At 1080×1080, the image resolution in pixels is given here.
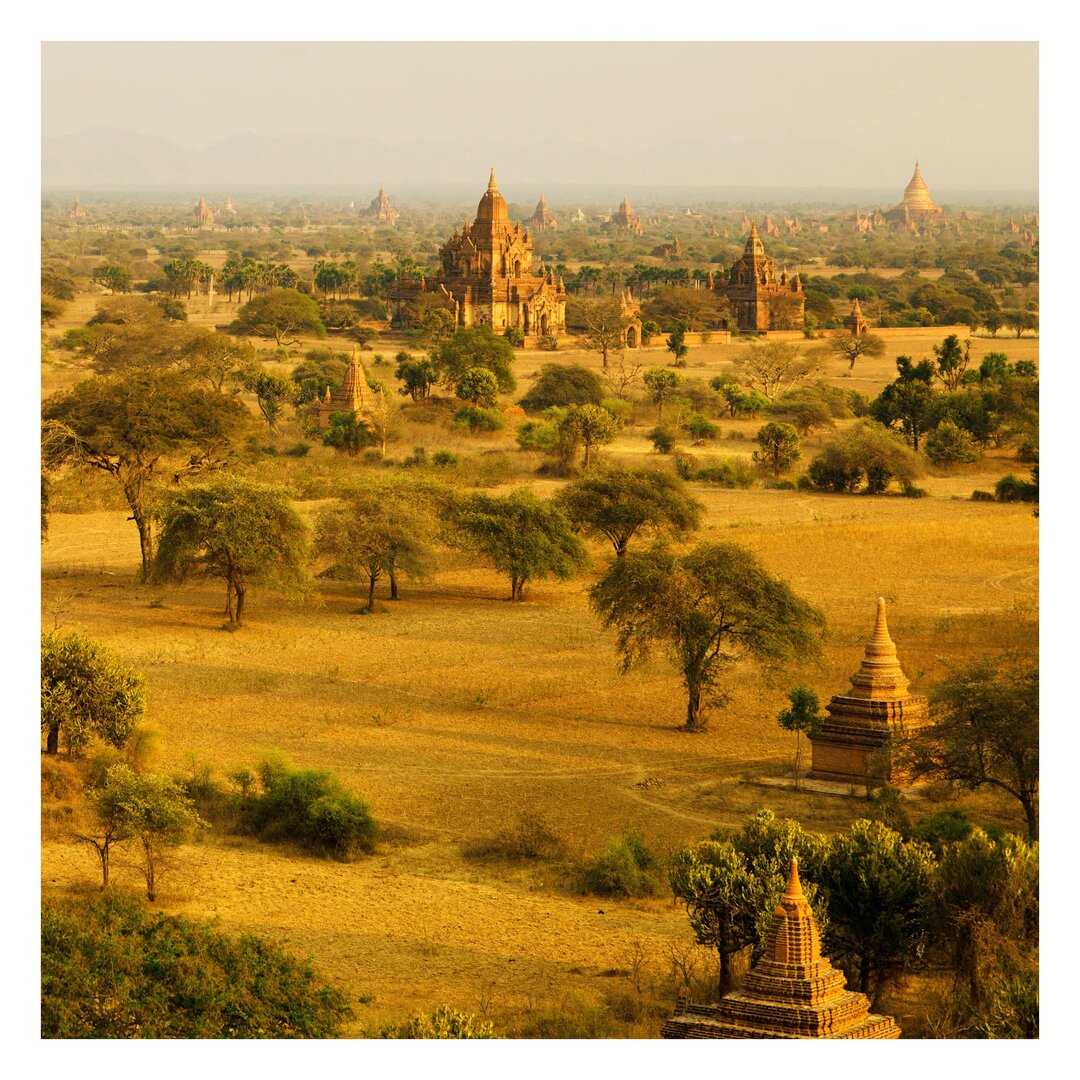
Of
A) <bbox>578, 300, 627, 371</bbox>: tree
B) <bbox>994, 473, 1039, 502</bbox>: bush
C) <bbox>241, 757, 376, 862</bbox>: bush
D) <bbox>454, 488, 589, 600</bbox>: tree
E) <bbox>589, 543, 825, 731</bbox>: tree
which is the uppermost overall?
<bbox>578, 300, 627, 371</bbox>: tree

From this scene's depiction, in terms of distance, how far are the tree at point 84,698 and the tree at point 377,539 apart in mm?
8677

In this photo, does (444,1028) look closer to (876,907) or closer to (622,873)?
(876,907)

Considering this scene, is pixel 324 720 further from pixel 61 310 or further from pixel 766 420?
pixel 61 310

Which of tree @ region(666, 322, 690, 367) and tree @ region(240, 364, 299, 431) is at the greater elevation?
tree @ region(666, 322, 690, 367)

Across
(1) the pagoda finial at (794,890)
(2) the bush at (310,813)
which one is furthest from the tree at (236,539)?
(1) the pagoda finial at (794,890)

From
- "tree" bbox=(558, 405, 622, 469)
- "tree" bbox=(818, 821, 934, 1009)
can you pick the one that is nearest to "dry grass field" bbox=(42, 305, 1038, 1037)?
"tree" bbox=(818, 821, 934, 1009)

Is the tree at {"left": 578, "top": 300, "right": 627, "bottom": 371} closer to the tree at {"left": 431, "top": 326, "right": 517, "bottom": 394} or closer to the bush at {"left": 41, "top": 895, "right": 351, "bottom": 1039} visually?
the tree at {"left": 431, "top": 326, "right": 517, "bottom": 394}

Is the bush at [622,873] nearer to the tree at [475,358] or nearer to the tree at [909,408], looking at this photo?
the tree at [909,408]

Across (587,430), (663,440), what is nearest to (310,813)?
(587,430)

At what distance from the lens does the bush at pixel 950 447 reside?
44.2 m

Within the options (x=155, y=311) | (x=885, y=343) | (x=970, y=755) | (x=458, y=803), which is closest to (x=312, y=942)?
(x=458, y=803)

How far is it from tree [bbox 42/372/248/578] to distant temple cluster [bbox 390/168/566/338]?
41699 mm

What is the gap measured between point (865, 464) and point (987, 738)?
24.6 m

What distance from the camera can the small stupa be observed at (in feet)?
62.8
